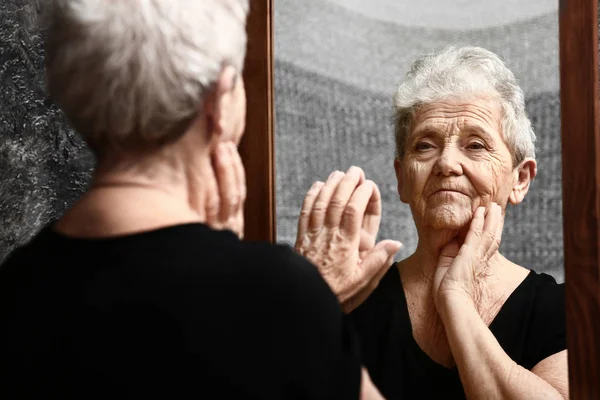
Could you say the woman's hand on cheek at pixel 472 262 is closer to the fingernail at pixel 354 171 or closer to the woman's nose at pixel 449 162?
the woman's nose at pixel 449 162

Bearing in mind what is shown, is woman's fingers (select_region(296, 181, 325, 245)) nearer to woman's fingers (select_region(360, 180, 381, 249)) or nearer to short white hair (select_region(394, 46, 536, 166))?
woman's fingers (select_region(360, 180, 381, 249))

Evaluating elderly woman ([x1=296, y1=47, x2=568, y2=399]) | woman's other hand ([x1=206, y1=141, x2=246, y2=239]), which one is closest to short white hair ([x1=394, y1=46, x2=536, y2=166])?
elderly woman ([x1=296, y1=47, x2=568, y2=399])

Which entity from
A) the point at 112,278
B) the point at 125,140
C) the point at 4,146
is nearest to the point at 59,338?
the point at 112,278

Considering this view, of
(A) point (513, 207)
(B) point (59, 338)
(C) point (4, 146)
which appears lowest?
(B) point (59, 338)

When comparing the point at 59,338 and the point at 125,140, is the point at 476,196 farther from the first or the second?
the point at 59,338

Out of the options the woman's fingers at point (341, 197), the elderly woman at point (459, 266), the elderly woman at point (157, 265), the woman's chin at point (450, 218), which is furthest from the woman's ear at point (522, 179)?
the elderly woman at point (157, 265)

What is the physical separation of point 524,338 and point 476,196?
32 centimetres

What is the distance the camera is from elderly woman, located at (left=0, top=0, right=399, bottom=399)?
0.92 metres

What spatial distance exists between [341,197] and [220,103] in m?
0.64

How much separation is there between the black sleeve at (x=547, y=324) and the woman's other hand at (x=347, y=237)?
1.04 ft

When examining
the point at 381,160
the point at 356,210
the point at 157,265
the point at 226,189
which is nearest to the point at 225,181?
the point at 226,189

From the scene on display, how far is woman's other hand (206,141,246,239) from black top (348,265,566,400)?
52 centimetres

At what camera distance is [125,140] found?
3.44ft

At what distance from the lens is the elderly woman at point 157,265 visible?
3.01 ft
